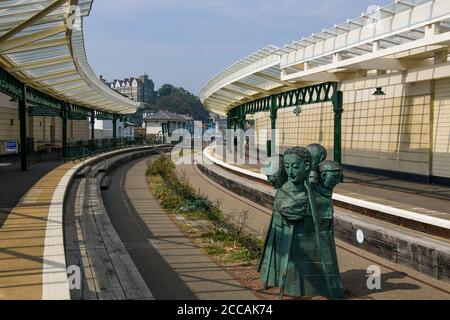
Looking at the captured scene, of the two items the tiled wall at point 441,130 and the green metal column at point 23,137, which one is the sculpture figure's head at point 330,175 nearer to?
the tiled wall at point 441,130

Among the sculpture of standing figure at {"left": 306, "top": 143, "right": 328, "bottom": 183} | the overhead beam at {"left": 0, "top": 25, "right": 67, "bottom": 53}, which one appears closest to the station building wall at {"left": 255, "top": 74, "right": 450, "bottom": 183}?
the overhead beam at {"left": 0, "top": 25, "right": 67, "bottom": 53}

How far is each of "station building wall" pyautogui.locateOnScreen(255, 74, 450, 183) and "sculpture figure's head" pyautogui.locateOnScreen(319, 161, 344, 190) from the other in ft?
37.6

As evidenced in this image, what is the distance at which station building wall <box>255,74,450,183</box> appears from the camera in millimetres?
16734

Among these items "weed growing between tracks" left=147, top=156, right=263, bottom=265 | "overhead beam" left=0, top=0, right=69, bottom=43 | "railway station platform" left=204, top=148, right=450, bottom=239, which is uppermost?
"overhead beam" left=0, top=0, right=69, bottom=43

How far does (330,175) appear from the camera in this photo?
633cm

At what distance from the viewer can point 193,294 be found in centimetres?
669

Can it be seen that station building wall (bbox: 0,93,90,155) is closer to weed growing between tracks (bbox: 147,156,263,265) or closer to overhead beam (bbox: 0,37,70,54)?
overhead beam (bbox: 0,37,70,54)

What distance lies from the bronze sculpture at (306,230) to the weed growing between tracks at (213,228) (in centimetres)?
193

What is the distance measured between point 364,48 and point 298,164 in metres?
10.0

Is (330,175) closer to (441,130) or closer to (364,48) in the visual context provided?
(364,48)

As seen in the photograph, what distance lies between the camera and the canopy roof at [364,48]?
36.0 feet

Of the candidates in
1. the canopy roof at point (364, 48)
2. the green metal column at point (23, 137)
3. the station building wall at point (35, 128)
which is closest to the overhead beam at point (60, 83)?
the green metal column at point (23, 137)

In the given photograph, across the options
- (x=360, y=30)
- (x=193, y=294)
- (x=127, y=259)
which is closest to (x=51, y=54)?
(x=360, y=30)
